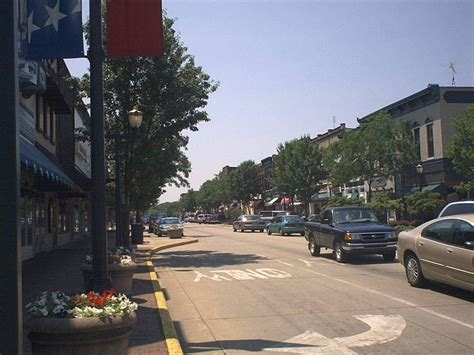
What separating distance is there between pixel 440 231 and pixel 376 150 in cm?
2864

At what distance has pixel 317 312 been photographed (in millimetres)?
9609

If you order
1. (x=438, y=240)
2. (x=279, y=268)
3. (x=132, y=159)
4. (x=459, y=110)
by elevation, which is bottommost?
(x=279, y=268)

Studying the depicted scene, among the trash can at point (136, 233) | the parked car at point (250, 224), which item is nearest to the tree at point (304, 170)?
the parked car at point (250, 224)

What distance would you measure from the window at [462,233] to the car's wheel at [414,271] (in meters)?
1.44

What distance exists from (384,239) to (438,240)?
21.6 feet

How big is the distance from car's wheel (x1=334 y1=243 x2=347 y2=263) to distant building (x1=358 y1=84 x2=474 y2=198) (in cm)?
2091

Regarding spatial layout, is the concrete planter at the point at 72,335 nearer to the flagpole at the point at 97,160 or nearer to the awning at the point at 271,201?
the flagpole at the point at 97,160

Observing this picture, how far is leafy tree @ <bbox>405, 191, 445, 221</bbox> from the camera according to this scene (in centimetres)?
3162

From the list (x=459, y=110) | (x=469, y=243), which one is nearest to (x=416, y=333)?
(x=469, y=243)

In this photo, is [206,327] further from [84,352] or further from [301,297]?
[84,352]

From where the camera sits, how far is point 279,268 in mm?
16906

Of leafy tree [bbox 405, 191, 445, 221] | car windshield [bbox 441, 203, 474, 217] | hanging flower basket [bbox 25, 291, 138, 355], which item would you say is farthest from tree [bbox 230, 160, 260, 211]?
hanging flower basket [bbox 25, 291, 138, 355]

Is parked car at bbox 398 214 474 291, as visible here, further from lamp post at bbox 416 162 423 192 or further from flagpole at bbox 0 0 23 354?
lamp post at bbox 416 162 423 192

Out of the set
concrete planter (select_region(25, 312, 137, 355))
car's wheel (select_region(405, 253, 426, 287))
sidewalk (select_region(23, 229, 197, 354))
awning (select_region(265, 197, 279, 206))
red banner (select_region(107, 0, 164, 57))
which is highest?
red banner (select_region(107, 0, 164, 57))
